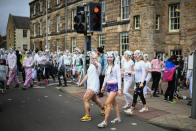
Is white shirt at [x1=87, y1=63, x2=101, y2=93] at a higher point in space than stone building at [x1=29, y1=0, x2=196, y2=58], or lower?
lower

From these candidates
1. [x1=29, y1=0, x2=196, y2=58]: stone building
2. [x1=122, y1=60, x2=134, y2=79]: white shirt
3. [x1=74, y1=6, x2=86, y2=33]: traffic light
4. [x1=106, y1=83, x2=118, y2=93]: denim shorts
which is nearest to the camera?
[x1=106, y1=83, x2=118, y2=93]: denim shorts

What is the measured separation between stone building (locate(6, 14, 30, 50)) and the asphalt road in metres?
49.4

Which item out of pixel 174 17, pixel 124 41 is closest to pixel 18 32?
pixel 124 41

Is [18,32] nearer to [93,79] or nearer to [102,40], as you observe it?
[102,40]

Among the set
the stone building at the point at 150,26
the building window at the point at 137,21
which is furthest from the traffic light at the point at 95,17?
the building window at the point at 137,21

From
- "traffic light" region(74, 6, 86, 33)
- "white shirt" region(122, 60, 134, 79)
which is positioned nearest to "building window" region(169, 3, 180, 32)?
"traffic light" region(74, 6, 86, 33)

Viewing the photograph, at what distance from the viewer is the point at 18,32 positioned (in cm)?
5528

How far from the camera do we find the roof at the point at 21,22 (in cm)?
5578

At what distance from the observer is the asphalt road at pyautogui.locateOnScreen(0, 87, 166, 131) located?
526 cm

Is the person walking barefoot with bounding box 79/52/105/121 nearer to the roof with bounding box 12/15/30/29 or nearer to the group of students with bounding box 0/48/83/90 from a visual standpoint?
the group of students with bounding box 0/48/83/90

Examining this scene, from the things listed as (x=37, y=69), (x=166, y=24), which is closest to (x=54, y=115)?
(x=37, y=69)

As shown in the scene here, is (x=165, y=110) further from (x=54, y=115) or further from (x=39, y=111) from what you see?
(x=39, y=111)

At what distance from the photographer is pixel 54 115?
631 centimetres

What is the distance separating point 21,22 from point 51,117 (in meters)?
57.0
